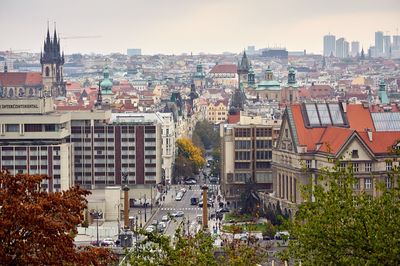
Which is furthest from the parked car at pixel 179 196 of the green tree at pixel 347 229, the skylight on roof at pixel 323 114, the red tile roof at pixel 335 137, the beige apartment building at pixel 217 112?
the beige apartment building at pixel 217 112

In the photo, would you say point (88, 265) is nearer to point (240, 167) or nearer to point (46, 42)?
point (240, 167)

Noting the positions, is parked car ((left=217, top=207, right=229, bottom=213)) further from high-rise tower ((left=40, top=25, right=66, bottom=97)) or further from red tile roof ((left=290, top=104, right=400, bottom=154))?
high-rise tower ((left=40, top=25, right=66, bottom=97))

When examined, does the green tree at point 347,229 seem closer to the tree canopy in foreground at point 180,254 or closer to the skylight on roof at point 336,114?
the tree canopy in foreground at point 180,254

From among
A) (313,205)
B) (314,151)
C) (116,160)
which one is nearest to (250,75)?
(116,160)

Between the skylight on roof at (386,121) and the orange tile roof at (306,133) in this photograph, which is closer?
the orange tile roof at (306,133)

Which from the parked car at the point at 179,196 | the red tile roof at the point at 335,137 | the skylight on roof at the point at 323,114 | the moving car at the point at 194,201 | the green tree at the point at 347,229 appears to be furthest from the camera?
the parked car at the point at 179,196

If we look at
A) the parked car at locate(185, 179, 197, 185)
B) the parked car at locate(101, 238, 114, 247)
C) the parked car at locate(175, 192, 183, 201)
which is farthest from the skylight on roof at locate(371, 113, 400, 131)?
the parked car at locate(185, 179, 197, 185)
